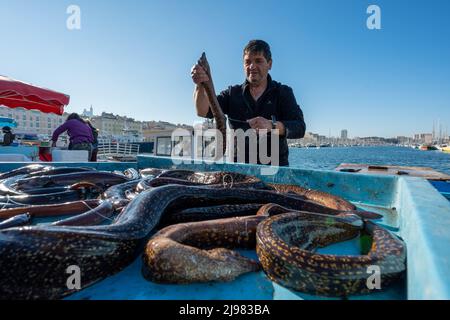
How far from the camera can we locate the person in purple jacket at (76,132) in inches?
383

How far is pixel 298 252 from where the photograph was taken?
63.7 inches

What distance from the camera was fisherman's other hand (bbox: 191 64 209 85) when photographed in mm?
4316

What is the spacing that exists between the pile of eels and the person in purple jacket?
7719 mm

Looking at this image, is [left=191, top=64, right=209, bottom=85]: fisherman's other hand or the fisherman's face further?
the fisherman's face

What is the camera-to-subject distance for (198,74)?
4336mm

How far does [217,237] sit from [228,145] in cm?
337

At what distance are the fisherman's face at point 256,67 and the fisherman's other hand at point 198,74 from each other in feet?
2.97

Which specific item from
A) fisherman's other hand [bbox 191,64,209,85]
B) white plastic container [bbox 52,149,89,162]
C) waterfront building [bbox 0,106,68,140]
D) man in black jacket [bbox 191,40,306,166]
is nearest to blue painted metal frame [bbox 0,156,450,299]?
man in black jacket [bbox 191,40,306,166]

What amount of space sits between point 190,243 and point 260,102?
11.6 ft

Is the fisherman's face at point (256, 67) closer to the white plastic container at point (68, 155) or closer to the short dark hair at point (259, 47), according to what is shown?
the short dark hair at point (259, 47)

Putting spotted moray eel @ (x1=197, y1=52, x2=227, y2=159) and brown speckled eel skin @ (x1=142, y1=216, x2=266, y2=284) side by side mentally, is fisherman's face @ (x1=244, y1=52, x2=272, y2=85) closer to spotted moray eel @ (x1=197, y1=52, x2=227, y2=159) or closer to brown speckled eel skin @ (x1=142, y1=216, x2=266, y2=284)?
spotted moray eel @ (x1=197, y1=52, x2=227, y2=159)

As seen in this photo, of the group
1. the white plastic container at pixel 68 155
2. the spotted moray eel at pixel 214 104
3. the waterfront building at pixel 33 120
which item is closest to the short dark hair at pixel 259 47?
the spotted moray eel at pixel 214 104
